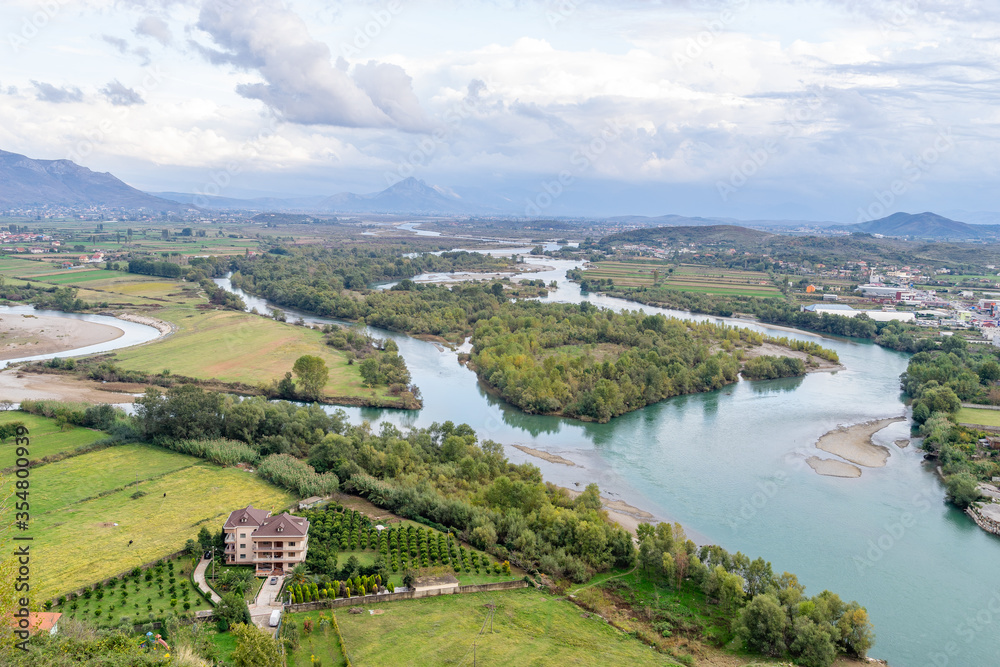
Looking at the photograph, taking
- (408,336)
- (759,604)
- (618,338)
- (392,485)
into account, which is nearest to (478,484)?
(392,485)

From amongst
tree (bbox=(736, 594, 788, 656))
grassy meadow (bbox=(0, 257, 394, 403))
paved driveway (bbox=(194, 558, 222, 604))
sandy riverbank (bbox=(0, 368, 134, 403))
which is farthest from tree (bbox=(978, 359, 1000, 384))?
sandy riverbank (bbox=(0, 368, 134, 403))

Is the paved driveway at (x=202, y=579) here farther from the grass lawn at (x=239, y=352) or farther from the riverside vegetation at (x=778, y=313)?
the riverside vegetation at (x=778, y=313)

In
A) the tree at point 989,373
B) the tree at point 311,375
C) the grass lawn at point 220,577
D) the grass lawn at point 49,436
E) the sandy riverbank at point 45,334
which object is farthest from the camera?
the sandy riverbank at point 45,334

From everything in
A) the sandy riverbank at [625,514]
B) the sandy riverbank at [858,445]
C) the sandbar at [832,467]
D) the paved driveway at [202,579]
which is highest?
the paved driveway at [202,579]

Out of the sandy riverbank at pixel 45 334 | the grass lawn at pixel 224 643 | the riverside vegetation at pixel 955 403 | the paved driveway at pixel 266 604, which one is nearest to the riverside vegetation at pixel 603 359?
the riverside vegetation at pixel 955 403

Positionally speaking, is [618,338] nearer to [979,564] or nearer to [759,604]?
[979,564]

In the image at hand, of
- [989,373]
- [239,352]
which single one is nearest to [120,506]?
[239,352]

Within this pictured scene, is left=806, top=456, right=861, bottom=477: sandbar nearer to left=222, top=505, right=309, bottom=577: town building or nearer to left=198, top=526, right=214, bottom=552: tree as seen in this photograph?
left=222, top=505, right=309, bottom=577: town building
